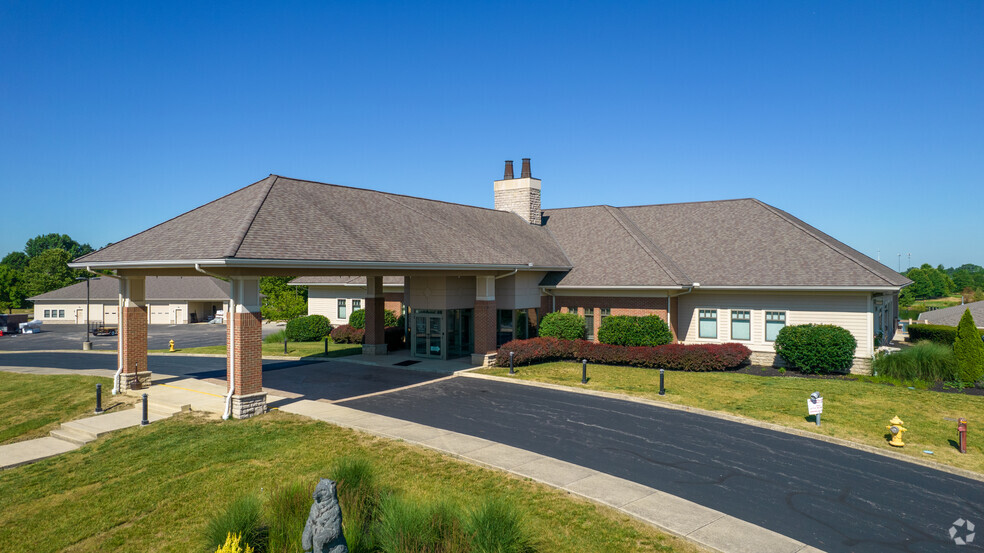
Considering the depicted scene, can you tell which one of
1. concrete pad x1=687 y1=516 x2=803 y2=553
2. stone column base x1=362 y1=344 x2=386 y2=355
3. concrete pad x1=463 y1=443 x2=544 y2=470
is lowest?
concrete pad x1=687 y1=516 x2=803 y2=553

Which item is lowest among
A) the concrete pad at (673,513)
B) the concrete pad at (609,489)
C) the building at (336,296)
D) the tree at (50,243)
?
the concrete pad at (673,513)

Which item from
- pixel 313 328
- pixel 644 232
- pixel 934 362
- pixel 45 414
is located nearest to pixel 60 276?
pixel 313 328

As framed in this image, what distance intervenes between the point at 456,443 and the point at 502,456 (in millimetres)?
1443

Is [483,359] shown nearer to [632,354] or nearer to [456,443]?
[632,354]

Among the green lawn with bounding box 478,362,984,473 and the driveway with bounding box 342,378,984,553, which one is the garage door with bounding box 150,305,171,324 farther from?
the driveway with bounding box 342,378,984,553

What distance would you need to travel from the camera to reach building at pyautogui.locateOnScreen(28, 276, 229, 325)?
65.8m

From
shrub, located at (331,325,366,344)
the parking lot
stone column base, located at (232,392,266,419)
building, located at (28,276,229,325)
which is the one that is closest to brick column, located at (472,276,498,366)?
stone column base, located at (232,392,266,419)

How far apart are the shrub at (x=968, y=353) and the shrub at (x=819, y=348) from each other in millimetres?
3376

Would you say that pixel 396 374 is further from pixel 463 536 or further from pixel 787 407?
pixel 463 536

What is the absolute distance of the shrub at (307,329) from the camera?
40.0 meters

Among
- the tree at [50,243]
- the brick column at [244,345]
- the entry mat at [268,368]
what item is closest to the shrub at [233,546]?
the brick column at [244,345]

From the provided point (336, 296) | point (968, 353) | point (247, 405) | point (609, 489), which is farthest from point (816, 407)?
point (336, 296)

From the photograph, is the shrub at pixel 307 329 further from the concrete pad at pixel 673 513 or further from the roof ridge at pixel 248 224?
the concrete pad at pixel 673 513

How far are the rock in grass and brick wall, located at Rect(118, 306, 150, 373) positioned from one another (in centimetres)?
1728
